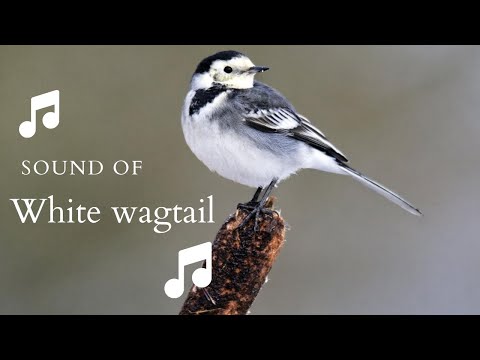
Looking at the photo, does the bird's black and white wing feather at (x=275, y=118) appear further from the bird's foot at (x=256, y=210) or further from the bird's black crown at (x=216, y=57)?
the bird's foot at (x=256, y=210)

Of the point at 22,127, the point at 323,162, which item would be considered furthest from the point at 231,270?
the point at 22,127

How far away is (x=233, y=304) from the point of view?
15.5 feet

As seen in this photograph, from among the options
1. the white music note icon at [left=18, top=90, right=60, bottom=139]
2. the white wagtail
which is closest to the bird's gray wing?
the white wagtail

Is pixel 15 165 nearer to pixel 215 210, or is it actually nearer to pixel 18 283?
pixel 18 283

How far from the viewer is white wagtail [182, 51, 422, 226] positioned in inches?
257

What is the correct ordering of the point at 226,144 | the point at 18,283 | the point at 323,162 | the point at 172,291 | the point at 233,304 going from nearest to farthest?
the point at 233,304, the point at 172,291, the point at 226,144, the point at 323,162, the point at 18,283

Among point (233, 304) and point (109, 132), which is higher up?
point (109, 132)

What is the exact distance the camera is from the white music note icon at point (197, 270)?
482 cm

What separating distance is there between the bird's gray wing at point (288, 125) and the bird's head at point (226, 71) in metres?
0.28

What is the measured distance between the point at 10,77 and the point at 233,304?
676cm

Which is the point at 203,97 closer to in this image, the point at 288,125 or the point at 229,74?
the point at 229,74

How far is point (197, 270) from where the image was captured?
190 inches

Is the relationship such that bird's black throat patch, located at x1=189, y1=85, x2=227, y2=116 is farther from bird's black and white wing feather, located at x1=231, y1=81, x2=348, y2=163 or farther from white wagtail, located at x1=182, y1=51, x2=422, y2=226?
bird's black and white wing feather, located at x1=231, y1=81, x2=348, y2=163

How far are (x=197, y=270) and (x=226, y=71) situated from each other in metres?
2.36
